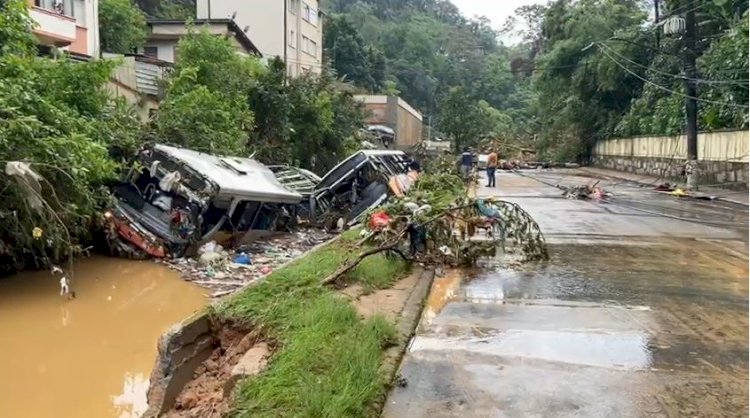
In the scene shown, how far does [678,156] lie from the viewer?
2934 centimetres

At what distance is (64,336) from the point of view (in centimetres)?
833

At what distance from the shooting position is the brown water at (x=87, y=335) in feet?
20.7

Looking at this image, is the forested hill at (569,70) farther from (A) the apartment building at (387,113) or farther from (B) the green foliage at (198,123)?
(B) the green foliage at (198,123)

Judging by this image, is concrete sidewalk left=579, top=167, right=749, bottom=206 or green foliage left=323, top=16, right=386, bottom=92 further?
green foliage left=323, top=16, right=386, bottom=92

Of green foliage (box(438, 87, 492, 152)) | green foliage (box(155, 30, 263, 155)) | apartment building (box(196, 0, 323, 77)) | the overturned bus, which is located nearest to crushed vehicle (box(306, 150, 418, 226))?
the overturned bus

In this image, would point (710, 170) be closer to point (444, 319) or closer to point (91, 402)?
point (444, 319)

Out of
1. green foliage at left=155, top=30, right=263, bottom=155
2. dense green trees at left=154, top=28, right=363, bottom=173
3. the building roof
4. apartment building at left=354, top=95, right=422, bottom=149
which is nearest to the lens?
green foliage at left=155, top=30, right=263, bottom=155

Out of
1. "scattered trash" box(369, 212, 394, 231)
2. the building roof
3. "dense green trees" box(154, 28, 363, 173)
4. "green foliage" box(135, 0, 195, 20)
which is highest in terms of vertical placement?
"green foliage" box(135, 0, 195, 20)

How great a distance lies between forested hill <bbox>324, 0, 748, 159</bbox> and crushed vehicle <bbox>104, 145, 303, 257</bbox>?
14327mm

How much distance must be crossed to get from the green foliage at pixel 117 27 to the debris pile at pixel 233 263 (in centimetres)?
1983

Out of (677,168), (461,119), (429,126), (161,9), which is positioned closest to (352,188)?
(677,168)

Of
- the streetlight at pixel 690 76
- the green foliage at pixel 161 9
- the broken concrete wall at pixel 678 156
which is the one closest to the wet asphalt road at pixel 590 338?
the broken concrete wall at pixel 678 156

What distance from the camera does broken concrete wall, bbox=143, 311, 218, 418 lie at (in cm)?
507

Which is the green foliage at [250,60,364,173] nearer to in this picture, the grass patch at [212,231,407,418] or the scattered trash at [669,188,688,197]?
the scattered trash at [669,188,688,197]
